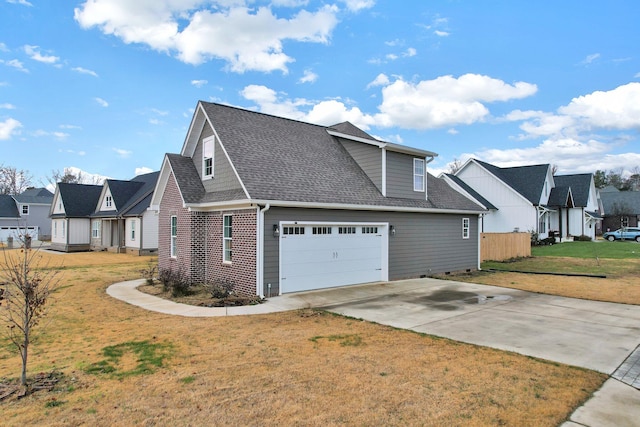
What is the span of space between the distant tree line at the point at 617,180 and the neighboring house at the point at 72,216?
86352 millimetres

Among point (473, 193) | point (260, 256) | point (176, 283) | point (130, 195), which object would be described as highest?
point (473, 193)

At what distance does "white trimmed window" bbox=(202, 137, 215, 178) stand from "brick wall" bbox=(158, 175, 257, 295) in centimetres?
138

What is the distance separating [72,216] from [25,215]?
22.5 m

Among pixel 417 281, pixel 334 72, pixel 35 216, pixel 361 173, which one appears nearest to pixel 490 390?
pixel 417 281

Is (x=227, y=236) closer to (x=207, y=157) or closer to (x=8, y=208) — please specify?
(x=207, y=157)

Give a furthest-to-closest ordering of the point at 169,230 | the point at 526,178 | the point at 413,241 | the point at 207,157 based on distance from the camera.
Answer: the point at 526,178
the point at 413,241
the point at 169,230
the point at 207,157

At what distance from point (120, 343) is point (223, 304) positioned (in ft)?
12.2

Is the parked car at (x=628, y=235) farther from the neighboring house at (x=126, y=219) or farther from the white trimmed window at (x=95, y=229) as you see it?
the white trimmed window at (x=95, y=229)

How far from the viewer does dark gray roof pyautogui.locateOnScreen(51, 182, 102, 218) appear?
110 ft

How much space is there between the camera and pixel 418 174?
56.5 feet

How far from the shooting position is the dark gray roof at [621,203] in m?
54.5

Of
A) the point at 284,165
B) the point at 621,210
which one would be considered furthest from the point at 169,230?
the point at 621,210

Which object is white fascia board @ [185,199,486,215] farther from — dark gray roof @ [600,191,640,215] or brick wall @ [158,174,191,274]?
dark gray roof @ [600,191,640,215]

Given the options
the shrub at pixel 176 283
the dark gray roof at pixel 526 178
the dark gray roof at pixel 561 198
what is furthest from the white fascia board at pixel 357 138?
the dark gray roof at pixel 561 198
